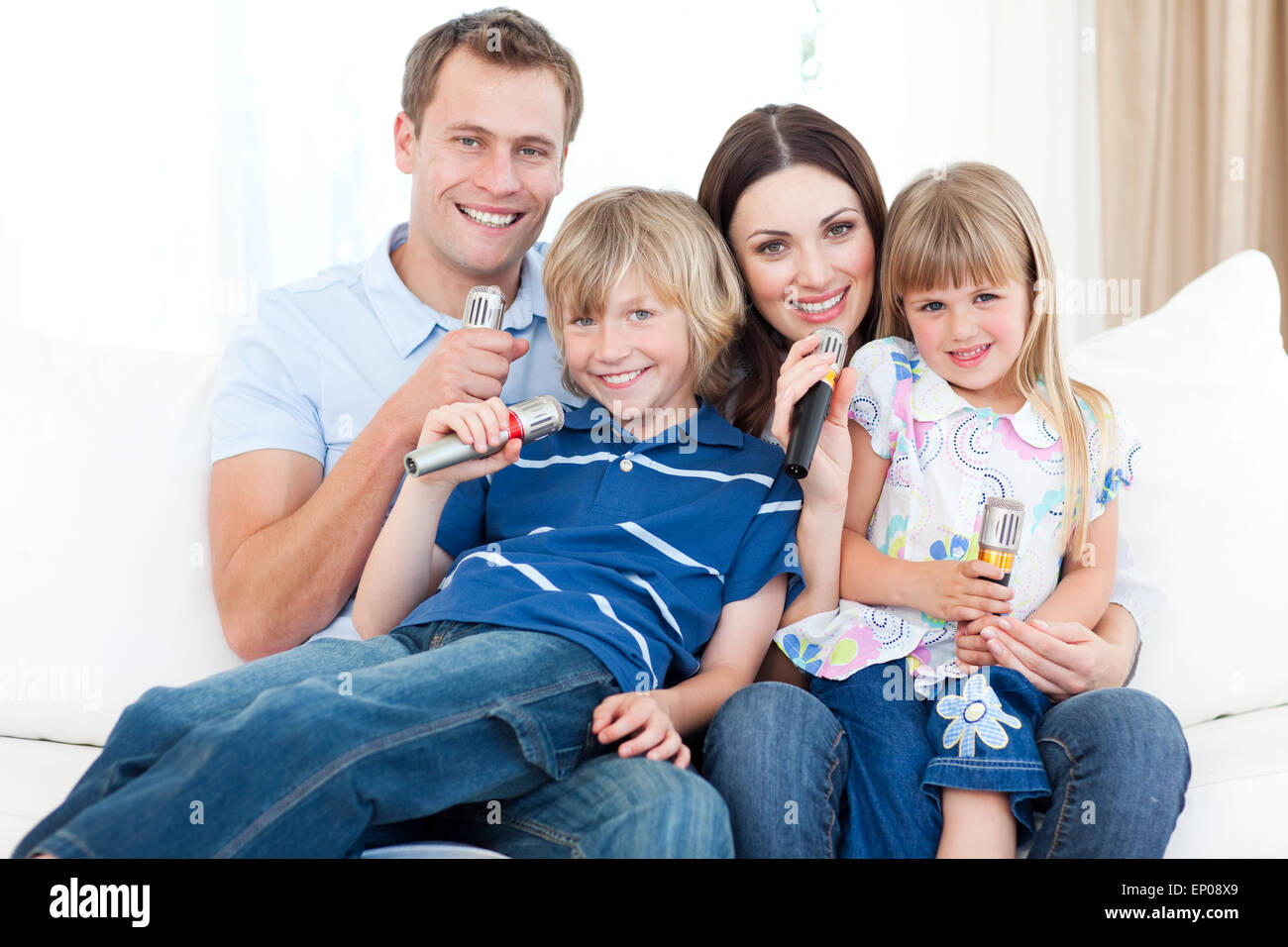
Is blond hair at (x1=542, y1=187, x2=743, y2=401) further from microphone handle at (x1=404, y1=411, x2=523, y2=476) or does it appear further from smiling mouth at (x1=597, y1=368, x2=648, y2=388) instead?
Result: microphone handle at (x1=404, y1=411, x2=523, y2=476)

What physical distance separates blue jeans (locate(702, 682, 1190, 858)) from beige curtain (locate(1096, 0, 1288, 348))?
170cm

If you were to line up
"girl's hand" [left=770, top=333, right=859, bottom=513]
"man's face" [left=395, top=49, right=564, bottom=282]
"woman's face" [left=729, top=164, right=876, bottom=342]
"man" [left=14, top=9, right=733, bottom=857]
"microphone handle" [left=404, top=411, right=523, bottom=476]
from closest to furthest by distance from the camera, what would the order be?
"man" [left=14, top=9, right=733, bottom=857]
"microphone handle" [left=404, top=411, right=523, bottom=476]
"girl's hand" [left=770, top=333, right=859, bottom=513]
"woman's face" [left=729, top=164, right=876, bottom=342]
"man's face" [left=395, top=49, right=564, bottom=282]

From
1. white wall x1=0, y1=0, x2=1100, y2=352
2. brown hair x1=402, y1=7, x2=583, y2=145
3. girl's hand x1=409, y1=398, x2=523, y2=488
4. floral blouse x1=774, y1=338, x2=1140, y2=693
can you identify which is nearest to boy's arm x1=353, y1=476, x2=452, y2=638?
girl's hand x1=409, y1=398, x2=523, y2=488

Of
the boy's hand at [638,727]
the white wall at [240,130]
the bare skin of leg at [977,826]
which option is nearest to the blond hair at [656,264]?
the boy's hand at [638,727]

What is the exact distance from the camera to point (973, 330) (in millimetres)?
1256

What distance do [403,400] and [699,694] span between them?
0.46m

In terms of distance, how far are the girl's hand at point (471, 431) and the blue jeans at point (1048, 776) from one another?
0.34 m

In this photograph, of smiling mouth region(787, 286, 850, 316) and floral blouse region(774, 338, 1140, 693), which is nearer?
floral blouse region(774, 338, 1140, 693)

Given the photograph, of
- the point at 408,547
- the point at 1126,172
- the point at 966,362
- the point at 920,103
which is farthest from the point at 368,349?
the point at 1126,172

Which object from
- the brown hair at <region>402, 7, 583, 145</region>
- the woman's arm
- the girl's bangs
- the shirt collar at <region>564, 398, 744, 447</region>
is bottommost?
the woman's arm

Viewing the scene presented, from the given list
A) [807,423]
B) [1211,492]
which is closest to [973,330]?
[807,423]

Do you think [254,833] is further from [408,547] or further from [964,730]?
[964,730]

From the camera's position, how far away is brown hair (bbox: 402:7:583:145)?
150 centimetres

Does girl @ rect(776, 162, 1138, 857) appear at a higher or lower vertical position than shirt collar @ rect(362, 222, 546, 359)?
lower
